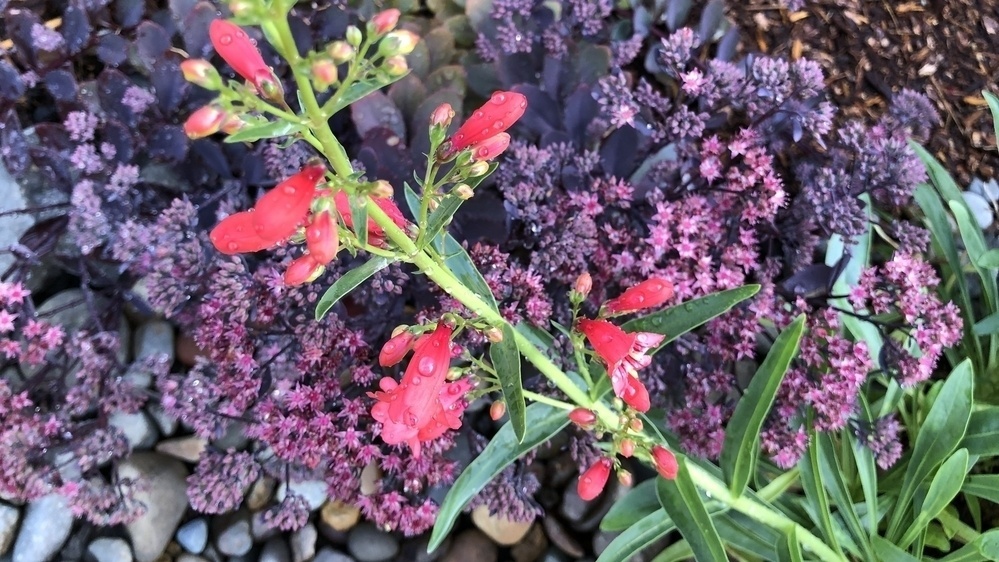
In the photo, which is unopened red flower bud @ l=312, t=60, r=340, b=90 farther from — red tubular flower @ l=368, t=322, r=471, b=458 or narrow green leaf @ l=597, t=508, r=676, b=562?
narrow green leaf @ l=597, t=508, r=676, b=562

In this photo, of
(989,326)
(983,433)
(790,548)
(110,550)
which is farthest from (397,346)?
(989,326)

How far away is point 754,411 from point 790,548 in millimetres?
325

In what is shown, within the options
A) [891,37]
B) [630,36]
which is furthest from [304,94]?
[891,37]

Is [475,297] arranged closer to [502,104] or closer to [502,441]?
[502,104]

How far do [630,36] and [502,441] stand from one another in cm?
145

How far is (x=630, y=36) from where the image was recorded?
8.27 ft

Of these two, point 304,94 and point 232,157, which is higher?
point 304,94

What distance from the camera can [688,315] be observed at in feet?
5.57

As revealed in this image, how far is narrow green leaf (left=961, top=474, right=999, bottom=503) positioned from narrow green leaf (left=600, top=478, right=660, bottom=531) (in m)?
0.81

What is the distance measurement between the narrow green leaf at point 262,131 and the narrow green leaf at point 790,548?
1.45 meters

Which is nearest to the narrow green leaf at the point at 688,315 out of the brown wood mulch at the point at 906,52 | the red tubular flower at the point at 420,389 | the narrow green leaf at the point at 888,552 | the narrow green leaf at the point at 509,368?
the narrow green leaf at the point at 509,368

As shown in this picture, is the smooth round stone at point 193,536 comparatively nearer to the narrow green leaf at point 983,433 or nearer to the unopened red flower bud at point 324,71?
the unopened red flower bud at point 324,71

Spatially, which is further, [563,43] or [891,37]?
[891,37]

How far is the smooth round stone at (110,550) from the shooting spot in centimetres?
225
